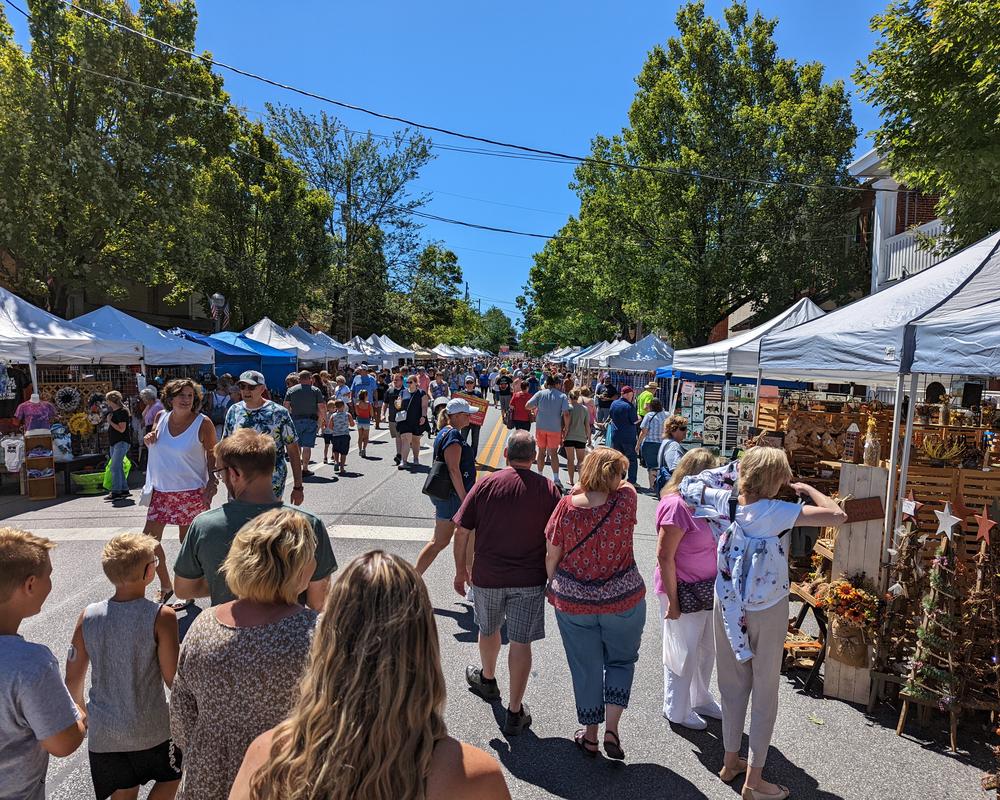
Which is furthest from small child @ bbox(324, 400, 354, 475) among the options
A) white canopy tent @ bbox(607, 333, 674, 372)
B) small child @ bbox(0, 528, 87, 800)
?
white canopy tent @ bbox(607, 333, 674, 372)

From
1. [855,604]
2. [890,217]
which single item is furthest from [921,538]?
[890,217]

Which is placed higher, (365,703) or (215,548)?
(365,703)

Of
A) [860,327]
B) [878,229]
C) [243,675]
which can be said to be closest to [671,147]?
[878,229]

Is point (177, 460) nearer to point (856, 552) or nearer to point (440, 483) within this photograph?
Answer: point (440, 483)

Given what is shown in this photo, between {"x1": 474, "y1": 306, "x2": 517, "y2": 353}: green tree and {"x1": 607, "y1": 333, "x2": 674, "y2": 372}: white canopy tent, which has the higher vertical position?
{"x1": 474, "y1": 306, "x2": 517, "y2": 353}: green tree

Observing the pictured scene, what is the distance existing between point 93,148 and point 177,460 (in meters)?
16.3

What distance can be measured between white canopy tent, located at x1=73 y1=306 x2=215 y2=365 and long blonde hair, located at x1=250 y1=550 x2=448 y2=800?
13473 millimetres

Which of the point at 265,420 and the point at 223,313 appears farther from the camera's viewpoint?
the point at 223,313

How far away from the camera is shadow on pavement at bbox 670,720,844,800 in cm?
332

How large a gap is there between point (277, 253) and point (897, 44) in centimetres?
2631

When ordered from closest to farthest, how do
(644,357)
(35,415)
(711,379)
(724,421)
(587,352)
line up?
(35,415) → (724,421) → (711,379) → (644,357) → (587,352)

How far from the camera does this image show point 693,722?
3.91 metres

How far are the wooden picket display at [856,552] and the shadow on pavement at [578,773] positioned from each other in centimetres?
159

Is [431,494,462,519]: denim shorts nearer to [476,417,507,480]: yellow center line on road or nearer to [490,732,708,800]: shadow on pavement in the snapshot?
[490,732,708,800]: shadow on pavement
